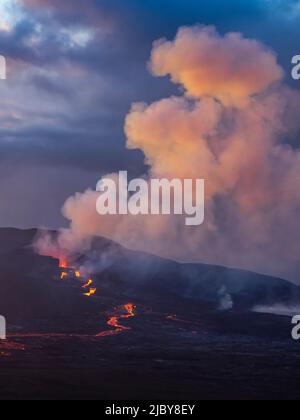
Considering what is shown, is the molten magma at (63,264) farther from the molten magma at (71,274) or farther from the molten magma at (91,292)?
the molten magma at (91,292)

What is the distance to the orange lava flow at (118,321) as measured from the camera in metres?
78.9

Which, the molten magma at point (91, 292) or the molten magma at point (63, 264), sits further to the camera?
the molten magma at point (63, 264)

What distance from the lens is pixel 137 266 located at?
133 meters

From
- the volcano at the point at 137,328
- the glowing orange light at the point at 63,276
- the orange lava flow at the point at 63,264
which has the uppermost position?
the orange lava flow at the point at 63,264

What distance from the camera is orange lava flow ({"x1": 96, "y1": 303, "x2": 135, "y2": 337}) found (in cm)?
7888

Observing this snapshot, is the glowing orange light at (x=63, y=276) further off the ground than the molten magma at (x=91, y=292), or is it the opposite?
the glowing orange light at (x=63, y=276)

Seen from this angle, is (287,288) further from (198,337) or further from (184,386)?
(184,386)

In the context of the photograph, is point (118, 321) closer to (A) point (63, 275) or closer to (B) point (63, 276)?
(B) point (63, 276)

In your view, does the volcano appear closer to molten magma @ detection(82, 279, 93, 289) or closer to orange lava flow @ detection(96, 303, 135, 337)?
orange lava flow @ detection(96, 303, 135, 337)

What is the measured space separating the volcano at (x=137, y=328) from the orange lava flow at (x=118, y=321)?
0.14 m

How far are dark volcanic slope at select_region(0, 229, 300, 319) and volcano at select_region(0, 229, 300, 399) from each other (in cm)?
21

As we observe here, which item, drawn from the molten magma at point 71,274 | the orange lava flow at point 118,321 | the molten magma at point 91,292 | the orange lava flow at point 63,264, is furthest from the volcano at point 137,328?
the orange lava flow at point 63,264

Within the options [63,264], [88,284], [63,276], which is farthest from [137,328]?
[63,264]

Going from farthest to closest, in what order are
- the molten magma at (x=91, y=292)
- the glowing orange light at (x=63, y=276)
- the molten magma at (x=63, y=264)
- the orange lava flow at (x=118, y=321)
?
the molten magma at (x=63, y=264)
the glowing orange light at (x=63, y=276)
the molten magma at (x=91, y=292)
the orange lava flow at (x=118, y=321)
